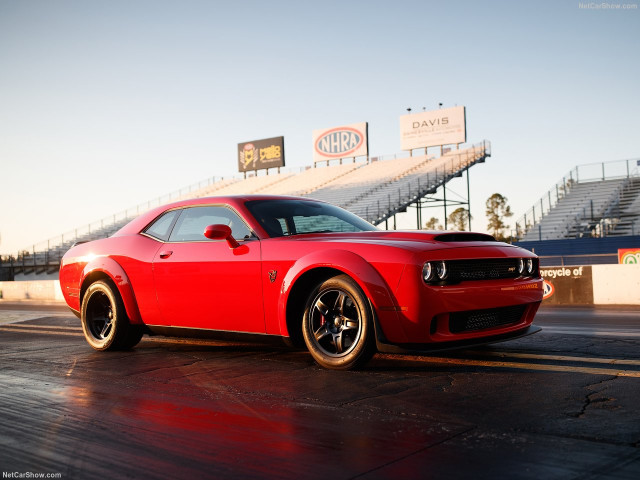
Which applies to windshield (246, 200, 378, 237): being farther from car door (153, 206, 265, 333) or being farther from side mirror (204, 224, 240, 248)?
side mirror (204, 224, 240, 248)

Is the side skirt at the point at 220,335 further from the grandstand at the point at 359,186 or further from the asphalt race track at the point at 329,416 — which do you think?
the grandstand at the point at 359,186

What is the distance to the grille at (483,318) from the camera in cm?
465

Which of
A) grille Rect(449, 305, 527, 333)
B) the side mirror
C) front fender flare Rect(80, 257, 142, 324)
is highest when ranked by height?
the side mirror

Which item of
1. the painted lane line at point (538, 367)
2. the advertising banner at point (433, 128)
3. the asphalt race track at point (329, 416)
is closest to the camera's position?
the asphalt race track at point (329, 416)

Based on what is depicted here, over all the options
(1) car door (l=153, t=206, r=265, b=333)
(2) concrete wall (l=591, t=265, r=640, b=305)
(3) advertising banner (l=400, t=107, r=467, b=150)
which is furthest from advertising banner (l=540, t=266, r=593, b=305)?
(3) advertising banner (l=400, t=107, r=467, b=150)

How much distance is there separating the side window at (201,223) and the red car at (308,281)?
0.04 ft

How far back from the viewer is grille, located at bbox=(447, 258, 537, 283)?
463cm

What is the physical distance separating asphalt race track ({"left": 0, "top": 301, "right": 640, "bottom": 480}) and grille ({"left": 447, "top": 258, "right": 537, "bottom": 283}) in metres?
0.67

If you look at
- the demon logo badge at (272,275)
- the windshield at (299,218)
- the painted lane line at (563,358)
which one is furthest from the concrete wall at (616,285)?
the demon logo badge at (272,275)

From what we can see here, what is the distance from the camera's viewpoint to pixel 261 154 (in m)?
61.1

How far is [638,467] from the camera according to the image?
2551 mm

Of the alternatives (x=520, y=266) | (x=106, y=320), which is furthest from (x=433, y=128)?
(x=520, y=266)

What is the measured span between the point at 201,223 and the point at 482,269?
Result: 259cm

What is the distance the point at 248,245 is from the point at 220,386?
131 centimetres
